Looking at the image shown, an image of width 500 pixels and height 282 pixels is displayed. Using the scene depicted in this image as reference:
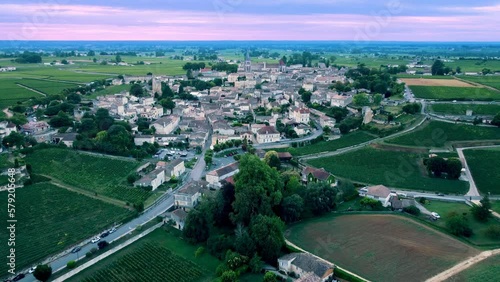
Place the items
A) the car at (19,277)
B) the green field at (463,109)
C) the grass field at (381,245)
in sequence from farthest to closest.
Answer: the green field at (463,109) < the grass field at (381,245) < the car at (19,277)

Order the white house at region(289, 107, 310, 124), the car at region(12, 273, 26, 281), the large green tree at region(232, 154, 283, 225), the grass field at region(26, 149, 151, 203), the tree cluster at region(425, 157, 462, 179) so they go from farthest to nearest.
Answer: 1. the white house at region(289, 107, 310, 124)
2. the tree cluster at region(425, 157, 462, 179)
3. the grass field at region(26, 149, 151, 203)
4. the large green tree at region(232, 154, 283, 225)
5. the car at region(12, 273, 26, 281)

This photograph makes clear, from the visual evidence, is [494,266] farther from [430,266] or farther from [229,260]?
[229,260]

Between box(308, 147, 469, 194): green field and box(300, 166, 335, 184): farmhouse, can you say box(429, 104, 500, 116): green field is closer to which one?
box(308, 147, 469, 194): green field

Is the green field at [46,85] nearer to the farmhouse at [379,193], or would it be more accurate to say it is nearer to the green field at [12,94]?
the green field at [12,94]

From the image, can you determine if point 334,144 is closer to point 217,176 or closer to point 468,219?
point 217,176

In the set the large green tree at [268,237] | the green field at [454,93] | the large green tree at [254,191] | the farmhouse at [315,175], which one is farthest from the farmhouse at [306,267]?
the green field at [454,93]

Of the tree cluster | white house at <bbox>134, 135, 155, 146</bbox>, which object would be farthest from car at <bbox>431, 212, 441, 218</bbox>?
white house at <bbox>134, 135, 155, 146</bbox>
